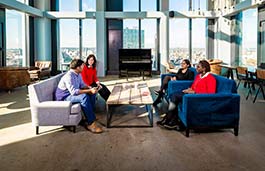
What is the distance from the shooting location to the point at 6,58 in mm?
10328

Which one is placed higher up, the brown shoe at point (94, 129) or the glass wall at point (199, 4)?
the glass wall at point (199, 4)

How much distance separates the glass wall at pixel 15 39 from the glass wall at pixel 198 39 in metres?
7.48

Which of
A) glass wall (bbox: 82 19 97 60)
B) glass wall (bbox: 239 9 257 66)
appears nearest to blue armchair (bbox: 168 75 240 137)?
glass wall (bbox: 239 9 257 66)

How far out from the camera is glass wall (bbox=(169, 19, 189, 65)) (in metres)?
14.1

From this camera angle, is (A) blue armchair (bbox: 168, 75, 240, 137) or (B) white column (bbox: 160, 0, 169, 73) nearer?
(A) blue armchair (bbox: 168, 75, 240, 137)

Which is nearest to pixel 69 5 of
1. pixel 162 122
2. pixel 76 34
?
pixel 76 34

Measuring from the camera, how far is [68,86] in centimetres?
458

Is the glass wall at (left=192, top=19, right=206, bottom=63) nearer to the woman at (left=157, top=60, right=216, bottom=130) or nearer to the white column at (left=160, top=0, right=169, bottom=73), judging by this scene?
the white column at (left=160, top=0, right=169, bottom=73)

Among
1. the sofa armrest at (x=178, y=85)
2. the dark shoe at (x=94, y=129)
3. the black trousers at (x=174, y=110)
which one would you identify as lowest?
the dark shoe at (x=94, y=129)

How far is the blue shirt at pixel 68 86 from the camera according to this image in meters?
4.57

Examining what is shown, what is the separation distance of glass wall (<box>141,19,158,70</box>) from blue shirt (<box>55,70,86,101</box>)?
30.7ft

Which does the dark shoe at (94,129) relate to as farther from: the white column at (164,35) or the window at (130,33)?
the window at (130,33)

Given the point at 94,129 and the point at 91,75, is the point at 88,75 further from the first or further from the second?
the point at 94,129

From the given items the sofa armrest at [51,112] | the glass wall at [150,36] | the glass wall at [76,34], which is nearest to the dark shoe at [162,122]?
the sofa armrest at [51,112]
